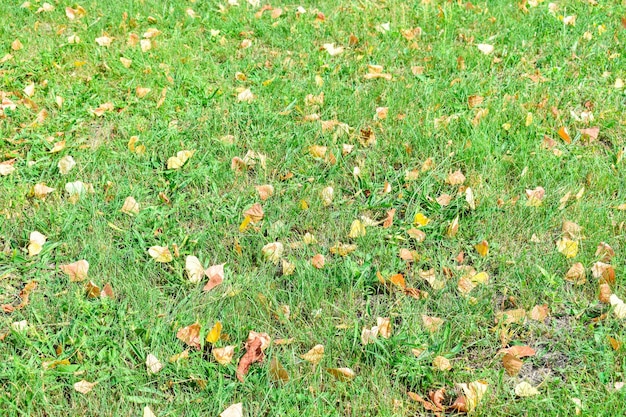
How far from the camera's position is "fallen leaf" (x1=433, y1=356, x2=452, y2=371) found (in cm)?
248

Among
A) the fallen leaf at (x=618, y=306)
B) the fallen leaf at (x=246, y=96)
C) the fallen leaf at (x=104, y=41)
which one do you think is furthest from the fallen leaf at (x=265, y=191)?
the fallen leaf at (x=104, y=41)

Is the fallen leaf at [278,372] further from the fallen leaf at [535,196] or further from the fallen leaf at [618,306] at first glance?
the fallen leaf at [535,196]

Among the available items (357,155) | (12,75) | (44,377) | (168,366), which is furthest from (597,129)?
(12,75)

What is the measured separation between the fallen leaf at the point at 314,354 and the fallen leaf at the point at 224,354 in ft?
0.87

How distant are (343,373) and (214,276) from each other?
729mm

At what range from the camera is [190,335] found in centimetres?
261

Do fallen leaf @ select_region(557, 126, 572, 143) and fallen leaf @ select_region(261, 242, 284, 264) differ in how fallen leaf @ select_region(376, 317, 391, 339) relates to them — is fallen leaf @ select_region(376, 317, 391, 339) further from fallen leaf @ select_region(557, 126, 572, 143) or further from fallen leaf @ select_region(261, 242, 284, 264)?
fallen leaf @ select_region(557, 126, 572, 143)

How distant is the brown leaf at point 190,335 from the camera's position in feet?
8.52

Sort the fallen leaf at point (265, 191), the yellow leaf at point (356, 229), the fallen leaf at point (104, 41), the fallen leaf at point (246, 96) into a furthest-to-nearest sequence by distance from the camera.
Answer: the fallen leaf at point (104, 41) → the fallen leaf at point (246, 96) → the fallen leaf at point (265, 191) → the yellow leaf at point (356, 229)

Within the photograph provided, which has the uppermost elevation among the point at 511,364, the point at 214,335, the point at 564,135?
the point at 564,135

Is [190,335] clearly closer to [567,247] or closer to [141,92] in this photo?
[567,247]

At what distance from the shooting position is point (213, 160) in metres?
3.50

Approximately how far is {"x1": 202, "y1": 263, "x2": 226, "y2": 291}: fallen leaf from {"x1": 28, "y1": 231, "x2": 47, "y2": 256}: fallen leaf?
2.54 ft

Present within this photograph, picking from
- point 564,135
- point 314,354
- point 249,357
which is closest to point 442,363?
point 314,354
